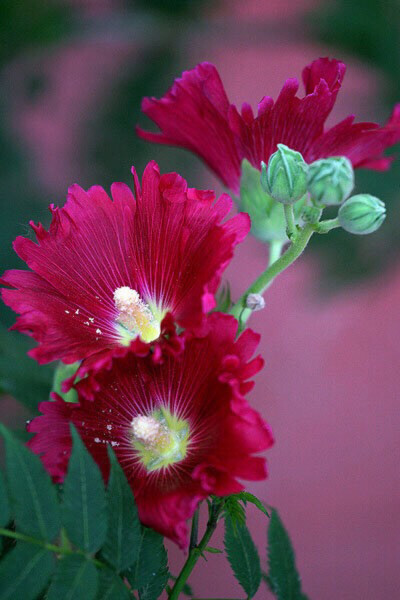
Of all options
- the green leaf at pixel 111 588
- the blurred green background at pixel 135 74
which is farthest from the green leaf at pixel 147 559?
the blurred green background at pixel 135 74

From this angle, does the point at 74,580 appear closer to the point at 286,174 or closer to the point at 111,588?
the point at 111,588

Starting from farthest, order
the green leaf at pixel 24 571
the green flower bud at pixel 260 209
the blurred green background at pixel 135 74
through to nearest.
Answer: the blurred green background at pixel 135 74
the green flower bud at pixel 260 209
the green leaf at pixel 24 571

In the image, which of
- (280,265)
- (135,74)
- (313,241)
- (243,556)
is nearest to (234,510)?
(243,556)

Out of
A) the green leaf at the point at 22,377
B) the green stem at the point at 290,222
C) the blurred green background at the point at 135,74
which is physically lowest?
the green leaf at the point at 22,377

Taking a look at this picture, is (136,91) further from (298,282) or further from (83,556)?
(83,556)

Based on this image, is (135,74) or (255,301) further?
(135,74)

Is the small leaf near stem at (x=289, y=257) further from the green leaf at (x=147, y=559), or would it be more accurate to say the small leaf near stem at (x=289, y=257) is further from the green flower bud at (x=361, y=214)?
the green leaf at (x=147, y=559)
